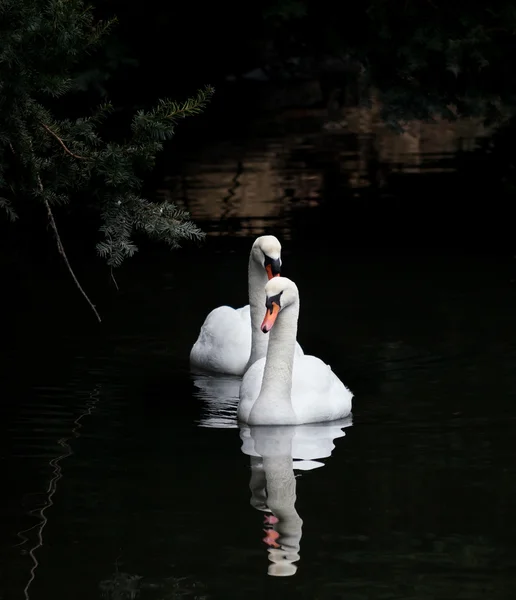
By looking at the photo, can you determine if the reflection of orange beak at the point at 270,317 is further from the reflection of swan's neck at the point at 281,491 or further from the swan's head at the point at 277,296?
the reflection of swan's neck at the point at 281,491

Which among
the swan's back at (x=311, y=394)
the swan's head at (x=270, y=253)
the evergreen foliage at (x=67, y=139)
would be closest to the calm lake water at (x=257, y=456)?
the swan's back at (x=311, y=394)

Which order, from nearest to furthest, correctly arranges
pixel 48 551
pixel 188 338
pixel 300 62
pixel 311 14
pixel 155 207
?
pixel 48 551
pixel 155 207
pixel 188 338
pixel 311 14
pixel 300 62

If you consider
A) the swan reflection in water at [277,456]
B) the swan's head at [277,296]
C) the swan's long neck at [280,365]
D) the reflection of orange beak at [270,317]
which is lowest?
the swan reflection in water at [277,456]

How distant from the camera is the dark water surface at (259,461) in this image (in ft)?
23.8

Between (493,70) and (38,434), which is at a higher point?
(493,70)

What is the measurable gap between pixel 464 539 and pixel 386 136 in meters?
23.2

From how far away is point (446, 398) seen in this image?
35.5ft

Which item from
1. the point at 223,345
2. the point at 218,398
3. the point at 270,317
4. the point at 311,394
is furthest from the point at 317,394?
the point at 223,345

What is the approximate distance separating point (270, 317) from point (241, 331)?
2235mm

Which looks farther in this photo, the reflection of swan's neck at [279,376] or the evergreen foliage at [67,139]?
the reflection of swan's neck at [279,376]

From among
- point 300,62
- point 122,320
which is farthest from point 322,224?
point 300,62

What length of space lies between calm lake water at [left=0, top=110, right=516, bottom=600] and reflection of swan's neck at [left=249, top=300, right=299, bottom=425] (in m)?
0.16

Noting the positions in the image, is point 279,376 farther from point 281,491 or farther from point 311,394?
point 281,491

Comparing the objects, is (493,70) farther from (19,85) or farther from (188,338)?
(19,85)
